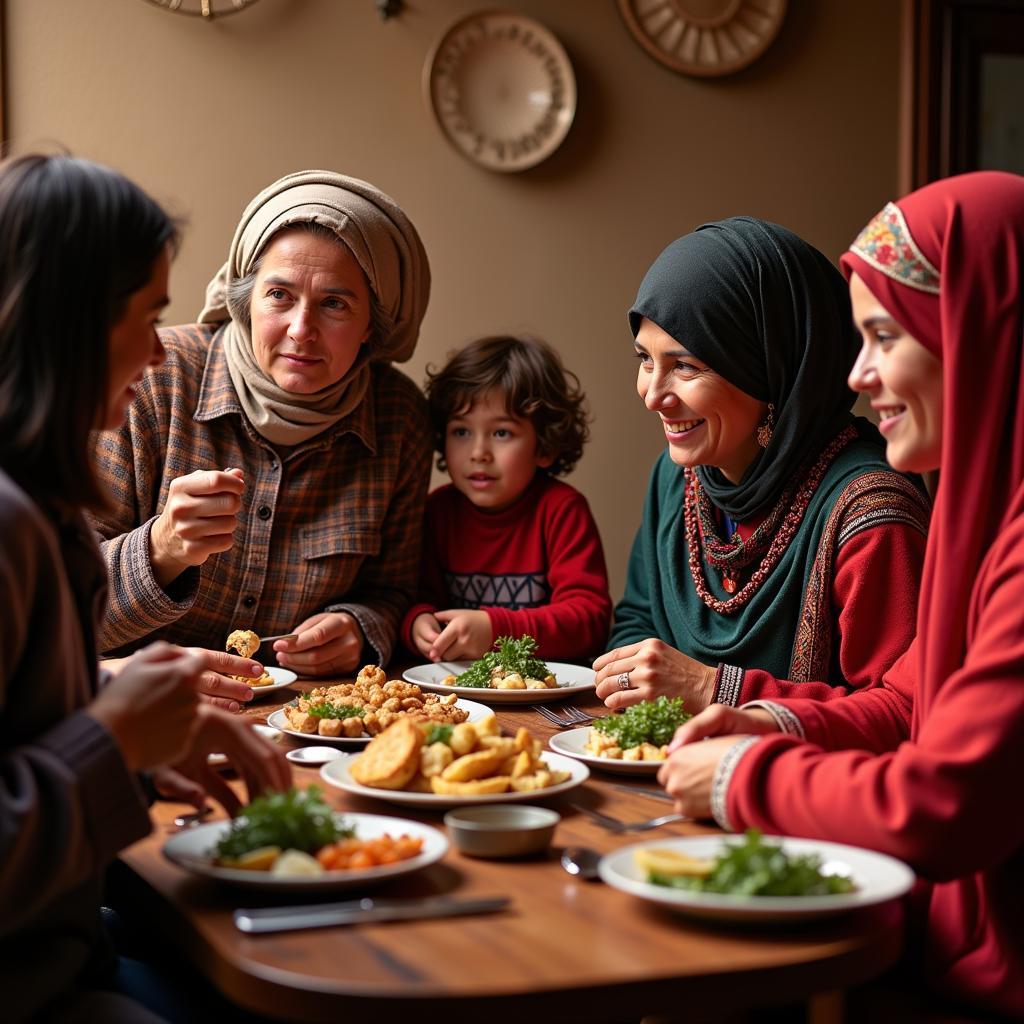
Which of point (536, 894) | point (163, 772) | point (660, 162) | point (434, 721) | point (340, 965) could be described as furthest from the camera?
point (660, 162)

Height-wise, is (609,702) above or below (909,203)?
below

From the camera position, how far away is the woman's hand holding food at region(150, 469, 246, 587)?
2141 millimetres

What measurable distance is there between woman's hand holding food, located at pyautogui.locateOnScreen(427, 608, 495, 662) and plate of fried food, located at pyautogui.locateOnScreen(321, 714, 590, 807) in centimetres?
93

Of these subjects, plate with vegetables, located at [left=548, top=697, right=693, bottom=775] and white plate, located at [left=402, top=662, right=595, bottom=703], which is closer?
plate with vegetables, located at [left=548, top=697, right=693, bottom=775]

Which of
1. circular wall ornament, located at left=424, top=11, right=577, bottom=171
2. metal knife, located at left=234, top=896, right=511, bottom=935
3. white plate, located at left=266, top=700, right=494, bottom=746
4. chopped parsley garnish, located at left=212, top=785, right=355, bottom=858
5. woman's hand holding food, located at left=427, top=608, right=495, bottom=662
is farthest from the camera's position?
circular wall ornament, located at left=424, top=11, right=577, bottom=171

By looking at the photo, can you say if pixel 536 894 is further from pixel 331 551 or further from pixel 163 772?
pixel 331 551

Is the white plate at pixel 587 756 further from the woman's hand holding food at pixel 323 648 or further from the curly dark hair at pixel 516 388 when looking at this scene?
the curly dark hair at pixel 516 388

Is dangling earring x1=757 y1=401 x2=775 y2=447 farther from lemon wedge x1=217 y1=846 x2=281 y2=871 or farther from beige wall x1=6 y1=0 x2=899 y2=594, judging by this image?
beige wall x1=6 y1=0 x2=899 y2=594

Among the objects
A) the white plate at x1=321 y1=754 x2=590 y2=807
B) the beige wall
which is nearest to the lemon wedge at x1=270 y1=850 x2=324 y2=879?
the white plate at x1=321 y1=754 x2=590 y2=807

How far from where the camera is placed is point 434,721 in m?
1.85

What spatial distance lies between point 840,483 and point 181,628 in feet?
4.53

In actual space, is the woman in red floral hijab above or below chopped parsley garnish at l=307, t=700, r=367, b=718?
above

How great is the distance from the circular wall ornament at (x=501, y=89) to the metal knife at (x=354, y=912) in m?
2.97

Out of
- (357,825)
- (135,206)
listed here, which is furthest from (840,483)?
(135,206)
